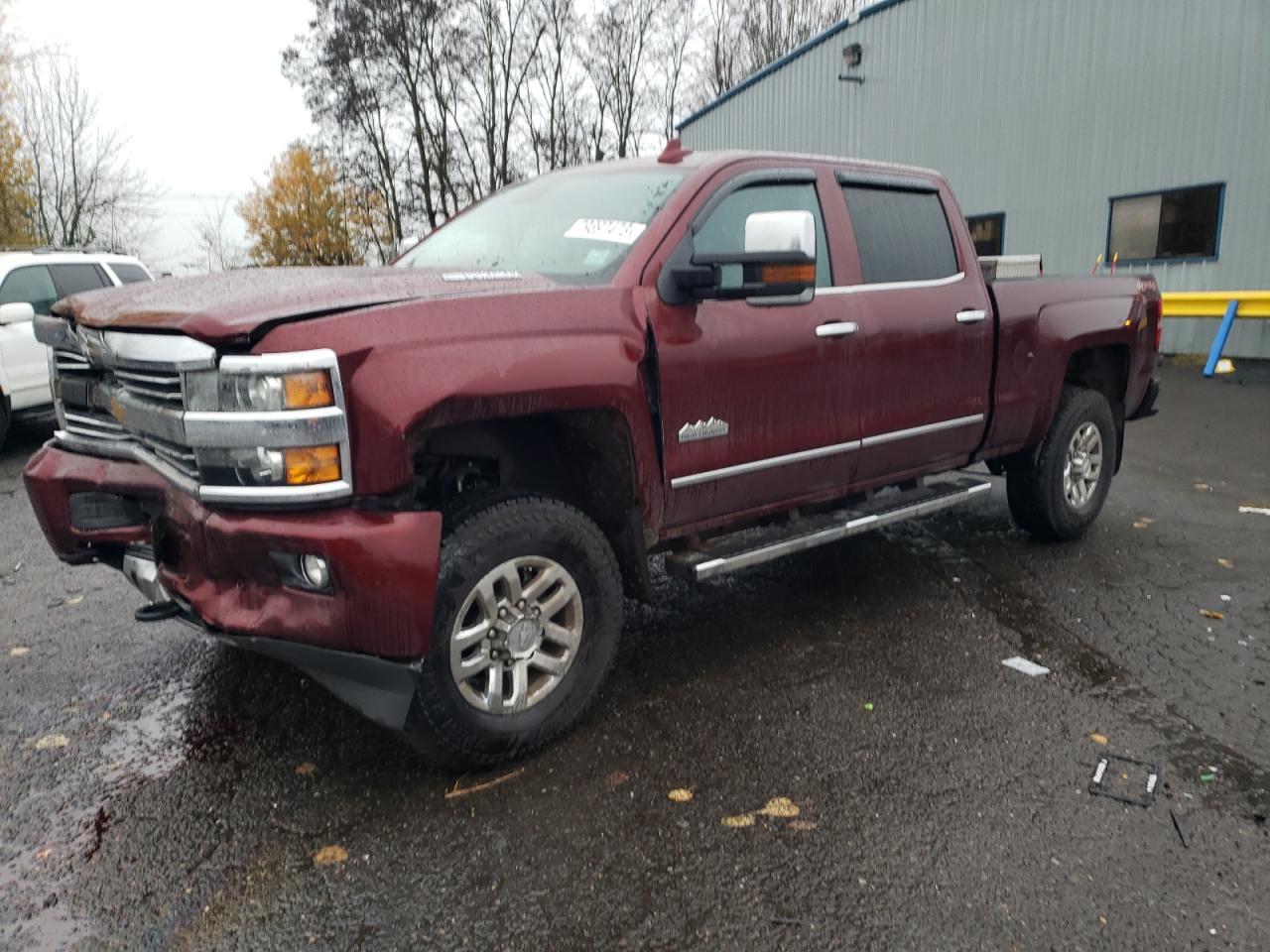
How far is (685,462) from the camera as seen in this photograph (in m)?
3.40

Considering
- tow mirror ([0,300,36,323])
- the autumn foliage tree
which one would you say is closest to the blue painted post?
tow mirror ([0,300,36,323])

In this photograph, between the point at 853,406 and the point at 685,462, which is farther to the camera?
the point at 853,406

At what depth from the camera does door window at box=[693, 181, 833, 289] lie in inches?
142

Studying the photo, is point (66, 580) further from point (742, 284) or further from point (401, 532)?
point (742, 284)

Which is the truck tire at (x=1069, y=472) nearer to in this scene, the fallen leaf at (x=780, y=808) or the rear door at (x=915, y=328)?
the rear door at (x=915, y=328)

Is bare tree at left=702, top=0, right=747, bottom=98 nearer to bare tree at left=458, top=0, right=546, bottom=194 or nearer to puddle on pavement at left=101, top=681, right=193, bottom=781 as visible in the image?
bare tree at left=458, top=0, right=546, bottom=194

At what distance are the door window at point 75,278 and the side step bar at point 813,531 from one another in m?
7.73

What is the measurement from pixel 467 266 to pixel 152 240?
32.9 metres

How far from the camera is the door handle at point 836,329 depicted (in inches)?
149

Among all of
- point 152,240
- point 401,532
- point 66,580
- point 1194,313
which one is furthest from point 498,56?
point 401,532

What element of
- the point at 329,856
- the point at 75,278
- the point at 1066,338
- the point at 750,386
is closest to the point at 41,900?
the point at 329,856

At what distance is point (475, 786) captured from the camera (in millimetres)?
2953

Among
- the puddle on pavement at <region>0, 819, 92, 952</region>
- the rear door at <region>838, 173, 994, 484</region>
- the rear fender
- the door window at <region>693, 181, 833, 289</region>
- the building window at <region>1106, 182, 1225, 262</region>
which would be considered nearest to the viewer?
the puddle on pavement at <region>0, 819, 92, 952</region>

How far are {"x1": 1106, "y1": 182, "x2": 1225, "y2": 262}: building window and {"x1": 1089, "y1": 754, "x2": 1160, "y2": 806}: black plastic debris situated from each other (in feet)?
42.5
